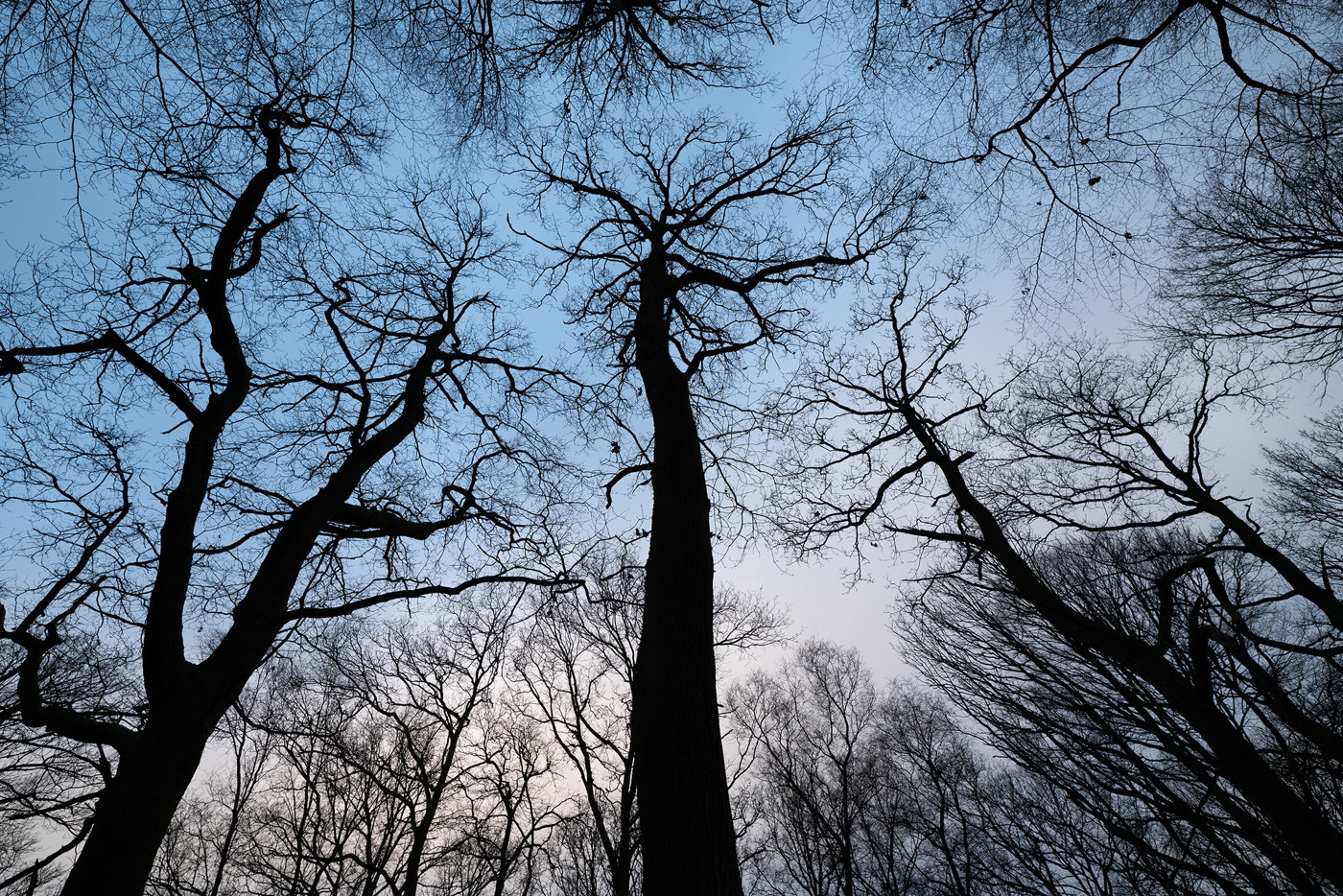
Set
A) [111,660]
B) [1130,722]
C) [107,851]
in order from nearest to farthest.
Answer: [1130,722] → [107,851] → [111,660]

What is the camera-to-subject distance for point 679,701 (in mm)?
2781

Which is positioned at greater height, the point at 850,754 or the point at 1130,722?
the point at 850,754

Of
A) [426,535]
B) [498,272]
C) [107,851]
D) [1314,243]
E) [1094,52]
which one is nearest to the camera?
[107,851]

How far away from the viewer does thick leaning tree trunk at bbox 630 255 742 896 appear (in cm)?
236

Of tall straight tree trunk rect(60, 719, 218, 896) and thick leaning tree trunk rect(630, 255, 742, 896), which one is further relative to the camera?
tall straight tree trunk rect(60, 719, 218, 896)

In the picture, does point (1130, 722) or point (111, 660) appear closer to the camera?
point (1130, 722)

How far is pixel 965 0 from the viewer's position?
3240 millimetres

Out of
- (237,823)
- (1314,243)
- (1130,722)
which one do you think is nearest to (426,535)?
(1130,722)

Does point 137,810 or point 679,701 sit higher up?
point 679,701

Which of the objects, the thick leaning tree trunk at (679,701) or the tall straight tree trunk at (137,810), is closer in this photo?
the thick leaning tree trunk at (679,701)

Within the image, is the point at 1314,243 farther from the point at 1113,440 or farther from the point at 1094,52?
the point at 1094,52

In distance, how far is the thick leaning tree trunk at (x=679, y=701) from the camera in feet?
7.75

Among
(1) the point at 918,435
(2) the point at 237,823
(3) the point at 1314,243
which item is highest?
(1) the point at 918,435

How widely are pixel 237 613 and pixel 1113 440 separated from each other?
9855mm
